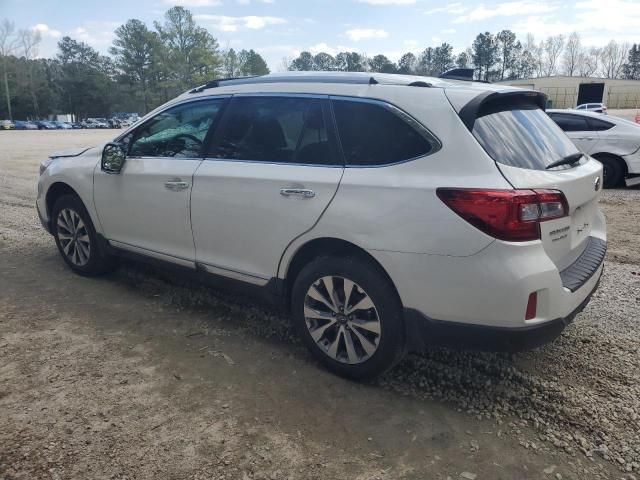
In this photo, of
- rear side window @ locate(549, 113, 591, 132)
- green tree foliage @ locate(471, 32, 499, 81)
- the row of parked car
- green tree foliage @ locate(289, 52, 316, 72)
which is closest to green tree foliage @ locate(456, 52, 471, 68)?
green tree foliage @ locate(471, 32, 499, 81)

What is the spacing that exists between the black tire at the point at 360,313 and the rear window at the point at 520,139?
36.2 inches

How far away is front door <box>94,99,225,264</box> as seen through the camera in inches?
152

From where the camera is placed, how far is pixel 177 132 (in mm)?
4078

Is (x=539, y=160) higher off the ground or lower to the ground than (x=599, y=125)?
lower

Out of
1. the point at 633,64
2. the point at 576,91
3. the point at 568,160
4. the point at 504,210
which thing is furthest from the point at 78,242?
the point at 633,64

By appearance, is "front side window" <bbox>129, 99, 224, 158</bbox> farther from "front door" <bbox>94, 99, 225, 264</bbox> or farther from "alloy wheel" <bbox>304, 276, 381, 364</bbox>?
"alloy wheel" <bbox>304, 276, 381, 364</bbox>

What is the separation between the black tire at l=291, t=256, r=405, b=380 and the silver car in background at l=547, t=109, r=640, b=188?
8.11 m

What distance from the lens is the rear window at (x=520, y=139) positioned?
8.81ft

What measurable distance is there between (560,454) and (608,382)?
85cm

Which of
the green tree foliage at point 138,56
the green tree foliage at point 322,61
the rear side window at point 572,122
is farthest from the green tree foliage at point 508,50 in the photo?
the rear side window at point 572,122

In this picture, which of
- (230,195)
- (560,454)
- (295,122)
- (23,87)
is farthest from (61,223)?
(23,87)

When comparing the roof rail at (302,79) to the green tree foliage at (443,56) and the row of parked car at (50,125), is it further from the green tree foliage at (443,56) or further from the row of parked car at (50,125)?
the green tree foliage at (443,56)

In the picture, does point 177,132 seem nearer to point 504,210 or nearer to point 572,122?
point 504,210

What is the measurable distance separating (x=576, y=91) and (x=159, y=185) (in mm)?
77657
